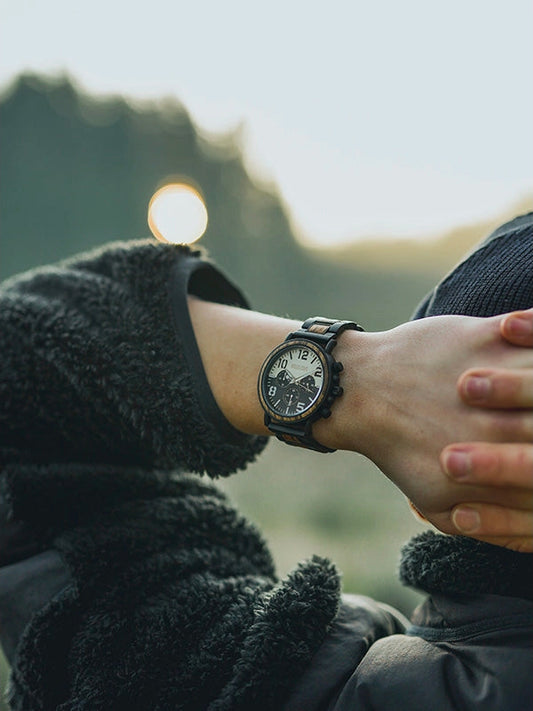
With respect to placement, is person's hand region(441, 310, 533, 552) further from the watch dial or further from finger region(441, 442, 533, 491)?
the watch dial

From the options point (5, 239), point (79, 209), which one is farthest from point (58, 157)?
point (5, 239)

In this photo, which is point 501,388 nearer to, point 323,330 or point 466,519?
→ point 466,519

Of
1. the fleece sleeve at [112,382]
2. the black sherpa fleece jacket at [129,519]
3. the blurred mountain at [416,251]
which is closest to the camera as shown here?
the black sherpa fleece jacket at [129,519]

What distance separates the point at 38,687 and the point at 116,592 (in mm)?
153

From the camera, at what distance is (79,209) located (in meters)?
14.7

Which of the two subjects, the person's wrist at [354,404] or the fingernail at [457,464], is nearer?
the fingernail at [457,464]

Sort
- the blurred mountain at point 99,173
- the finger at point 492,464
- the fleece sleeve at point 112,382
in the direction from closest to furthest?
the finger at point 492,464, the fleece sleeve at point 112,382, the blurred mountain at point 99,173

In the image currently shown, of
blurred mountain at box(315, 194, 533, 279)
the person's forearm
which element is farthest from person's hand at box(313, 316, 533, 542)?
blurred mountain at box(315, 194, 533, 279)

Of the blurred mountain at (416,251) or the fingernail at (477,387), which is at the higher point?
the fingernail at (477,387)

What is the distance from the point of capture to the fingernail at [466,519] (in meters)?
0.70

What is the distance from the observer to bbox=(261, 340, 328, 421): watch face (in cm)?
85

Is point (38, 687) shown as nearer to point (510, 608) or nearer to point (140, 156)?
point (510, 608)

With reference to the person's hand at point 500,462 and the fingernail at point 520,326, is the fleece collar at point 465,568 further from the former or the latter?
the fingernail at point 520,326

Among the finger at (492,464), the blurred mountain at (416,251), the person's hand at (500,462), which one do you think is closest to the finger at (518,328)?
the person's hand at (500,462)
